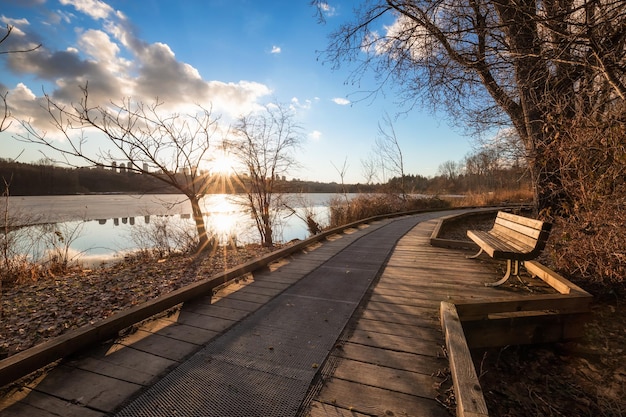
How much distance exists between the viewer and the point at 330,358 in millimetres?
2264

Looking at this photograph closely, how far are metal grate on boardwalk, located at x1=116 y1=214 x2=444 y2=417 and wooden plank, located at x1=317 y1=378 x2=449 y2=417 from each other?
196 mm

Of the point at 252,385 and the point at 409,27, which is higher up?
the point at 409,27

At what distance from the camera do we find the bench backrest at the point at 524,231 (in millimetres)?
3381

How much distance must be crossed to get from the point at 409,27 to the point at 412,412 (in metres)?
7.38

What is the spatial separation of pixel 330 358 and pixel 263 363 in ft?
1.64

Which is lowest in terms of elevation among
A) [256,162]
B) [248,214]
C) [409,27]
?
[248,214]

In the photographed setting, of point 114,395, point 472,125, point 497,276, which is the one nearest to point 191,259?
point 114,395

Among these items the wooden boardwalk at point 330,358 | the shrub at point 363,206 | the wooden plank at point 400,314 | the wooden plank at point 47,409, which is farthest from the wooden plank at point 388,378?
the shrub at point 363,206

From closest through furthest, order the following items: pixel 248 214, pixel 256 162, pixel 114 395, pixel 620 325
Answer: pixel 114 395 < pixel 620 325 < pixel 256 162 < pixel 248 214

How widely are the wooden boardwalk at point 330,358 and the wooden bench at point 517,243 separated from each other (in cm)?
47

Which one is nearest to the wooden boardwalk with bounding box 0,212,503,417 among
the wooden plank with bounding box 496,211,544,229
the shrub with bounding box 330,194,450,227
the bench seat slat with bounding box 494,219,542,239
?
the bench seat slat with bounding box 494,219,542,239

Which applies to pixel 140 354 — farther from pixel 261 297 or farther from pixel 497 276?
pixel 497 276

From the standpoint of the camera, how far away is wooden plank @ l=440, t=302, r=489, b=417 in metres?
1.47

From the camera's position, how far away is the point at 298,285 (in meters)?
4.06
